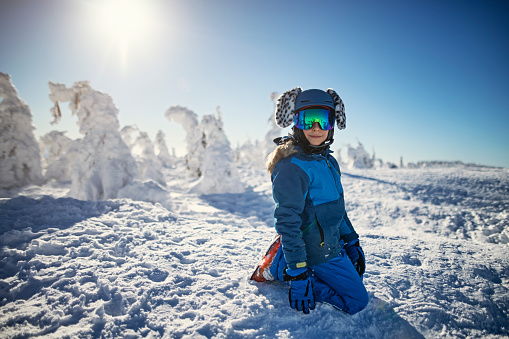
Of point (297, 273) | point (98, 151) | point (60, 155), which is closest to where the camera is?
point (297, 273)

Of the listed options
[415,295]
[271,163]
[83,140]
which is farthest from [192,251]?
[83,140]

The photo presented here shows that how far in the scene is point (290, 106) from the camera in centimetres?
215

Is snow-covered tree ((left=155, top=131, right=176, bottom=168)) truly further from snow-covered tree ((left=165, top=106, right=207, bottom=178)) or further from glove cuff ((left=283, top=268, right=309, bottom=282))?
glove cuff ((left=283, top=268, right=309, bottom=282))

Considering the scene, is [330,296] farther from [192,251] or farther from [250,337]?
[192,251]

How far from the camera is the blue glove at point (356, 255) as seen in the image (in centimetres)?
220

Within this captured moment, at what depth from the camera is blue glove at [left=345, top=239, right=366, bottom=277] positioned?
220 centimetres

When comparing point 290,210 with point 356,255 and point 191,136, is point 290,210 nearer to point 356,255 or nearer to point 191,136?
point 356,255

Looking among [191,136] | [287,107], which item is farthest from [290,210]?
[191,136]

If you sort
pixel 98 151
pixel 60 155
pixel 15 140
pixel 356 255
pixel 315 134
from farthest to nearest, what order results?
pixel 60 155 < pixel 15 140 < pixel 98 151 < pixel 356 255 < pixel 315 134

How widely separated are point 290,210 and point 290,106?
106 centimetres

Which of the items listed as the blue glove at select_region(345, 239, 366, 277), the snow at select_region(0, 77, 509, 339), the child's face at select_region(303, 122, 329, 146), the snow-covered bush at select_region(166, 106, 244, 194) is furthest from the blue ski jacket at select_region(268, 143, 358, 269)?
the snow-covered bush at select_region(166, 106, 244, 194)

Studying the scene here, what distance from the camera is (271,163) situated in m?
2.02

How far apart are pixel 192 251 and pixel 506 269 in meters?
3.89

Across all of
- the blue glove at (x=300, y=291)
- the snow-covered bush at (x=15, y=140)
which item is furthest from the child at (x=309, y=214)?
the snow-covered bush at (x=15, y=140)
